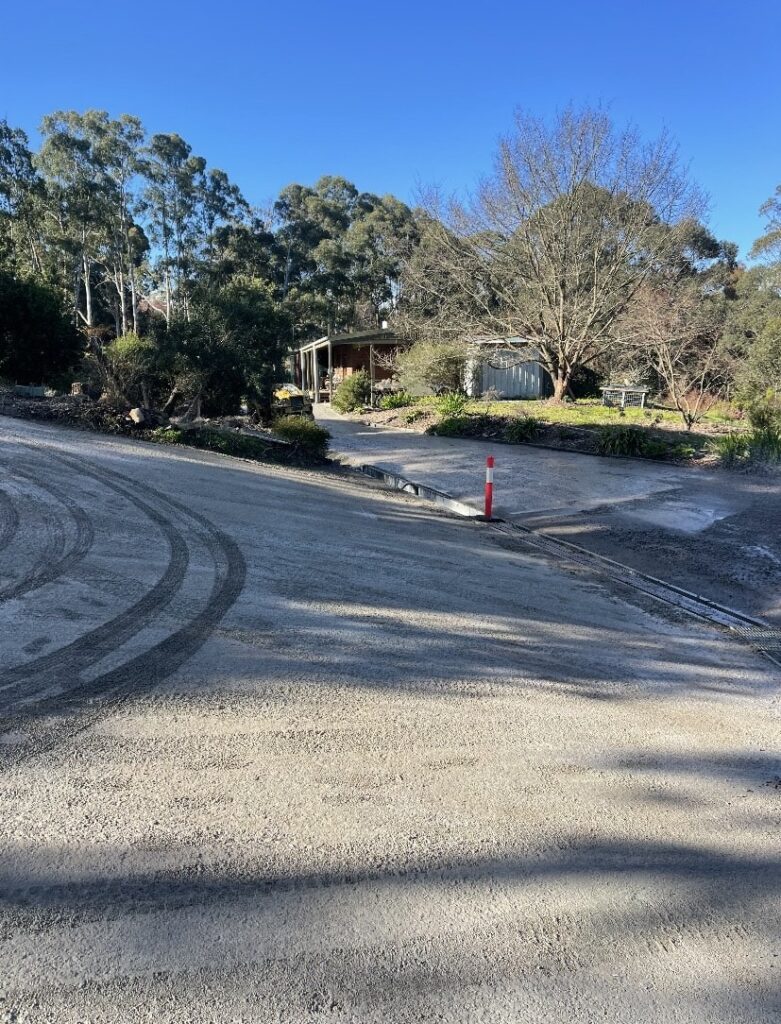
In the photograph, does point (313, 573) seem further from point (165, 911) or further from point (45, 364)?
point (45, 364)

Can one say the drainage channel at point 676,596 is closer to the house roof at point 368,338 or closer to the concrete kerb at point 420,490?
the concrete kerb at point 420,490

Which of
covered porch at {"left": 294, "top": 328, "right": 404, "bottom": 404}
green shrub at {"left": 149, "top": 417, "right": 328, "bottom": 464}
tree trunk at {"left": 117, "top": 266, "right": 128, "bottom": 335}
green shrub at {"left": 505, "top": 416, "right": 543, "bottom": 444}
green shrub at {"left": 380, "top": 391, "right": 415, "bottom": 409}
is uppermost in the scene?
tree trunk at {"left": 117, "top": 266, "right": 128, "bottom": 335}

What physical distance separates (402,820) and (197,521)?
5.11 metres

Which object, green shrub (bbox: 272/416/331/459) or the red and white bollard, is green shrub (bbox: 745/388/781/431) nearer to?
the red and white bollard

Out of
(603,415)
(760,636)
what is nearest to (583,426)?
(603,415)

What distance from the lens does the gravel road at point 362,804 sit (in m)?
2.17

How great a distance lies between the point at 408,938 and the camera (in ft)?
7.66

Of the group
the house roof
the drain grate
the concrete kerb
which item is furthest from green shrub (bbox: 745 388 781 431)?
the house roof

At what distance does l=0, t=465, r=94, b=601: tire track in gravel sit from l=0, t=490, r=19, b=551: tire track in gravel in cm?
36

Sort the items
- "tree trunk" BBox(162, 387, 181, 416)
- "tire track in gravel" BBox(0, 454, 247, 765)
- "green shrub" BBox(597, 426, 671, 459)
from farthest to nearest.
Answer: "green shrub" BBox(597, 426, 671, 459) < "tree trunk" BBox(162, 387, 181, 416) < "tire track in gravel" BBox(0, 454, 247, 765)

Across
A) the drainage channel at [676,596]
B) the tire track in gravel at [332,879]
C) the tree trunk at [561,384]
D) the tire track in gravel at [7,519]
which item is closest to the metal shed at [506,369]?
the tree trunk at [561,384]

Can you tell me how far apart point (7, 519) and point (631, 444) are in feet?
45.8

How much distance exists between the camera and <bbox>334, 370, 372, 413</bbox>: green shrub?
105ft

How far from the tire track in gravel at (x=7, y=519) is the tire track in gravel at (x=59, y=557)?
0.36 meters
